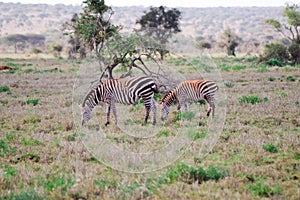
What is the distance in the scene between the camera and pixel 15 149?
10445mm

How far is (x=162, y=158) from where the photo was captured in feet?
31.2

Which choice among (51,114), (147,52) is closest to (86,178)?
(51,114)

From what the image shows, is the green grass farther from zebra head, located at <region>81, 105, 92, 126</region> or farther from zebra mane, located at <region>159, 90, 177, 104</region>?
zebra head, located at <region>81, 105, 92, 126</region>

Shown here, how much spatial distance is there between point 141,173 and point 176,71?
9.51 metres

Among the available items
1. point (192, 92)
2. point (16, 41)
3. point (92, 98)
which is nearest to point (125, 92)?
point (92, 98)

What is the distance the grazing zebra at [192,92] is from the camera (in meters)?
14.5

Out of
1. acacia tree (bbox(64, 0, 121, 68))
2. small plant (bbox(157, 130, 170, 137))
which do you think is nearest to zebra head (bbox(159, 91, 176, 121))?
small plant (bbox(157, 130, 170, 137))

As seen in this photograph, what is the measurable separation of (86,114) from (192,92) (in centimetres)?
351

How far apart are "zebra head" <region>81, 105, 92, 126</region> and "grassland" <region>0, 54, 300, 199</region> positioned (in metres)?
0.18

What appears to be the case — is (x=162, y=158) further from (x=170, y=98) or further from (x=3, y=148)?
(x=170, y=98)

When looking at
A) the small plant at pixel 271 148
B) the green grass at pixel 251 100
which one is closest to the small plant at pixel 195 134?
the small plant at pixel 271 148

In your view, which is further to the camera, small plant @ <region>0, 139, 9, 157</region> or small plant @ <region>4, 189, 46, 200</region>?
small plant @ <region>0, 139, 9, 157</region>

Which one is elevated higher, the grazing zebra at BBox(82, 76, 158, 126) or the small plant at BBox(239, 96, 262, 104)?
the grazing zebra at BBox(82, 76, 158, 126)

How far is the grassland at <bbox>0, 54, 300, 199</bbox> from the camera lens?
24.8 feet
